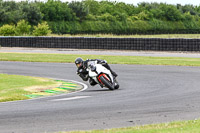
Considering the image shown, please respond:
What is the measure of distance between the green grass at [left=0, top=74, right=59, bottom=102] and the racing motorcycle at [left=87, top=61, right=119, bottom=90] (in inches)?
88.7

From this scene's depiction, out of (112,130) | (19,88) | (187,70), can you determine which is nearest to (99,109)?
(112,130)

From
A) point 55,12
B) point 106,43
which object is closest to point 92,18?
point 55,12

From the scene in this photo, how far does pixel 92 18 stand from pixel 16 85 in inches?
3396

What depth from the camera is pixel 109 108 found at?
11266 millimetres

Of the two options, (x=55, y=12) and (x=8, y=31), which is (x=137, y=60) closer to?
(x=8, y=31)

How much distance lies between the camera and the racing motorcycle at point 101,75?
50.3 feet

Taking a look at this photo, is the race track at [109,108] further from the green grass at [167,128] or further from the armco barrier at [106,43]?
the armco barrier at [106,43]

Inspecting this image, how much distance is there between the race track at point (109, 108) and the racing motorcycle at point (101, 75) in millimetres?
314

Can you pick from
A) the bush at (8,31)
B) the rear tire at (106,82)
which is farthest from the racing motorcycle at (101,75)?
the bush at (8,31)

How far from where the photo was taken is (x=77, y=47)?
133 ft

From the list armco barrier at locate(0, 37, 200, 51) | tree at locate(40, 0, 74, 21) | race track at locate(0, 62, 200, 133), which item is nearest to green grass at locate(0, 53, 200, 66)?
armco barrier at locate(0, 37, 200, 51)

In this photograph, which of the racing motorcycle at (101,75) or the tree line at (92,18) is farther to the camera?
the tree line at (92,18)

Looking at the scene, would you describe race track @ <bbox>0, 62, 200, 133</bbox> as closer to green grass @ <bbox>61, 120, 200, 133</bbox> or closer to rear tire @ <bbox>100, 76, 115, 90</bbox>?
rear tire @ <bbox>100, 76, 115, 90</bbox>

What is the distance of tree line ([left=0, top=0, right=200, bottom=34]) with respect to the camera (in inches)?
3214
